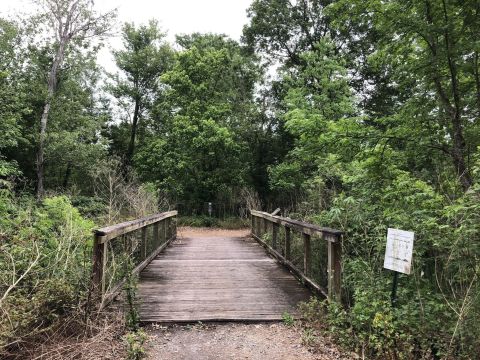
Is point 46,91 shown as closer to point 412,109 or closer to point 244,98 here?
point 244,98

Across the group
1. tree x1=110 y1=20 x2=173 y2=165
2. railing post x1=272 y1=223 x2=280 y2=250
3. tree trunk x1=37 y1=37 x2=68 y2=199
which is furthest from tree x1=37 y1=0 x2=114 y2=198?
railing post x1=272 y1=223 x2=280 y2=250

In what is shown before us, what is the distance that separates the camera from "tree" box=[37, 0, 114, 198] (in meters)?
18.0

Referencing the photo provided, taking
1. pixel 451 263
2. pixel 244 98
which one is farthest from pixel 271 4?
pixel 451 263

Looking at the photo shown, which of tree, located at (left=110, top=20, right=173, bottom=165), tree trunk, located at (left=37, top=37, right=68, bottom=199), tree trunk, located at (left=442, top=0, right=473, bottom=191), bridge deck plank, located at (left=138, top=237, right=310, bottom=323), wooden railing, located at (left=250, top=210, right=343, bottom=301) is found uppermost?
tree, located at (left=110, top=20, right=173, bottom=165)

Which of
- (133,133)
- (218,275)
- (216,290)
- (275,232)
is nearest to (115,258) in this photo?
(216,290)

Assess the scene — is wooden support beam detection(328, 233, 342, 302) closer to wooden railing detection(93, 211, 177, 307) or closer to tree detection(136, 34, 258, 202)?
wooden railing detection(93, 211, 177, 307)

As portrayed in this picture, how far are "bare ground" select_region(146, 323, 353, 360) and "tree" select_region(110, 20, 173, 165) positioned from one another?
2421cm

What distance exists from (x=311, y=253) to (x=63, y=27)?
17.7m

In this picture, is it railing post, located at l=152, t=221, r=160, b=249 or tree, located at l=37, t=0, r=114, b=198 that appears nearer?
railing post, located at l=152, t=221, r=160, b=249

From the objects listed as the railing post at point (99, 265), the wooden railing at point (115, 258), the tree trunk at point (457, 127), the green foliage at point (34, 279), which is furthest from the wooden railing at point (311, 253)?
the green foliage at point (34, 279)

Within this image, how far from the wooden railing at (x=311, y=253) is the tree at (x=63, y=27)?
12601 millimetres

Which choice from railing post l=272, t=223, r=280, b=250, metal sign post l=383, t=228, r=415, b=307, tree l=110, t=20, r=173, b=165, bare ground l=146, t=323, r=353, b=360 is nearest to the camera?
metal sign post l=383, t=228, r=415, b=307

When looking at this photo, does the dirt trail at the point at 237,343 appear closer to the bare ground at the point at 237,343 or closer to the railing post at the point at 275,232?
the bare ground at the point at 237,343

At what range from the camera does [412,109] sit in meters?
5.27
